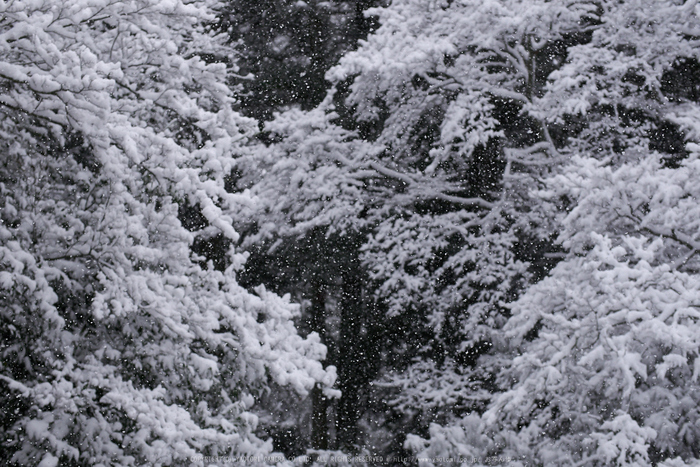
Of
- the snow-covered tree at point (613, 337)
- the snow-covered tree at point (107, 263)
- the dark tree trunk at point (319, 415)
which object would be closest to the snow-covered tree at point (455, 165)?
the dark tree trunk at point (319, 415)

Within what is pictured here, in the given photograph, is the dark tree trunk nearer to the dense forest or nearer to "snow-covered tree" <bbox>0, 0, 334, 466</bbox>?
the dense forest

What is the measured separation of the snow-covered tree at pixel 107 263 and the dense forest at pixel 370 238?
0.05 ft

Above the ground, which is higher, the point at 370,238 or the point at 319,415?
the point at 370,238

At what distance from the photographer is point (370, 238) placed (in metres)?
9.94

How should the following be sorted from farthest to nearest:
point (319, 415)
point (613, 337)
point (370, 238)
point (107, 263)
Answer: point (319, 415)
point (370, 238)
point (613, 337)
point (107, 263)

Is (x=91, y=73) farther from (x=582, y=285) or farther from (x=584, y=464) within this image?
(x=584, y=464)

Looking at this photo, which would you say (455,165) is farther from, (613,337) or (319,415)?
(613,337)

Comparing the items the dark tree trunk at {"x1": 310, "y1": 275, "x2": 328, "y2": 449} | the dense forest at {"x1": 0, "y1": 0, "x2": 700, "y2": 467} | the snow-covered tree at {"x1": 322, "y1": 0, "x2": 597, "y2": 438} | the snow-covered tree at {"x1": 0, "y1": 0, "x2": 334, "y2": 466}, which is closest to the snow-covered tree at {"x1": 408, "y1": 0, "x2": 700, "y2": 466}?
the dense forest at {"x1": 0, "y1": 0, "x2": 700, "y2": 467}

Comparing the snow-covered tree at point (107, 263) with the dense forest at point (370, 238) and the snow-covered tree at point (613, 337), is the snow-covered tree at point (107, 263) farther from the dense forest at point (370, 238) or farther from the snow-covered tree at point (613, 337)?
the snow-covered tree at point (613, 337)

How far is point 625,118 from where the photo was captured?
30.8 feet

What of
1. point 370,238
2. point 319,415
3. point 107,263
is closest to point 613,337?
point 107,263

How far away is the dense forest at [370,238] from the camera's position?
3.67m

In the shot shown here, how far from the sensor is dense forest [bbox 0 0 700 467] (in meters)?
3.67

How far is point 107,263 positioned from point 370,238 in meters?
6.27
